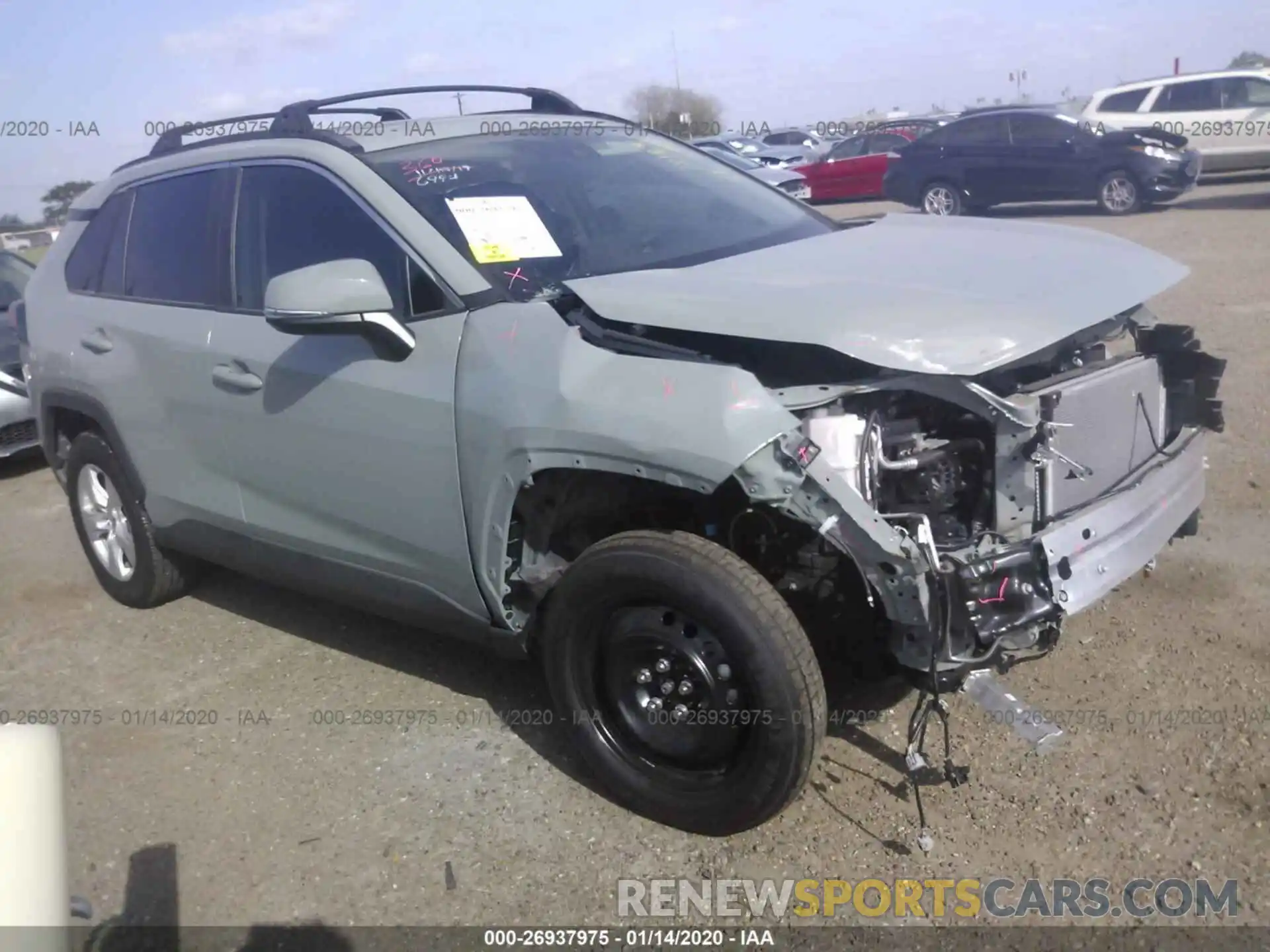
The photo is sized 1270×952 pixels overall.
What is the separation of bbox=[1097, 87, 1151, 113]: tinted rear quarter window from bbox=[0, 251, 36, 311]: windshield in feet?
47.3

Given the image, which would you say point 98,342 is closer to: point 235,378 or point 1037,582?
point 235,378

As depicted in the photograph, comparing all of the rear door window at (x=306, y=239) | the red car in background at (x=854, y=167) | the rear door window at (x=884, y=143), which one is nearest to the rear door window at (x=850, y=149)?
the red car in background at (x=854, y=167)

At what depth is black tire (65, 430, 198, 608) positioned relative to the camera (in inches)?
186

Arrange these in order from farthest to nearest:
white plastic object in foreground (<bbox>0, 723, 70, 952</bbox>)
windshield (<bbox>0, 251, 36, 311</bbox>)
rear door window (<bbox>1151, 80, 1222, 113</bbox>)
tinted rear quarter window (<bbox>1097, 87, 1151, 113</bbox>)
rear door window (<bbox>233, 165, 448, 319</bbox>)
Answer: tinted rear quarter window (<bbox>1097, 87, 1151, 113</bbox>) → rear door window (<bbox>1151, 80, 1222, 113</bbox>) → windshield (<bbox>0, 251, 36, 311</bbox>) → rear door window (<bbox>233, 165, 448, 319</bbox>) → white plastic object in foreground (<bbox>0, 723, 70, 952</bbox>)

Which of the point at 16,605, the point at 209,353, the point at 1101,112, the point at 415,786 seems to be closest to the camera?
the point at 415,786

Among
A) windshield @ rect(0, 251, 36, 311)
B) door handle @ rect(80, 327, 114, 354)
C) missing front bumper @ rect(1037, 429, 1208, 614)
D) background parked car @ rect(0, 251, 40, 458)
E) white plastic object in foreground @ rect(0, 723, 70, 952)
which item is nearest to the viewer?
white plastic object in foreground @ rect(0, 723, 70, 952)

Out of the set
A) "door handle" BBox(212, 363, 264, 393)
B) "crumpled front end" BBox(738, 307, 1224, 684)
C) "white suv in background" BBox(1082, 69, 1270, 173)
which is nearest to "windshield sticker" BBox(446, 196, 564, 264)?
"door handle" BBox(212, 363, 264, 393)

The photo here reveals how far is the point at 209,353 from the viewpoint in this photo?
3.98 metres

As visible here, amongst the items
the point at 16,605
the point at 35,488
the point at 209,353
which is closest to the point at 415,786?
the point at 209,353

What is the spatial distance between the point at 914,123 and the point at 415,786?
21.5 meters

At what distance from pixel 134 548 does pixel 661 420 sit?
300 cm

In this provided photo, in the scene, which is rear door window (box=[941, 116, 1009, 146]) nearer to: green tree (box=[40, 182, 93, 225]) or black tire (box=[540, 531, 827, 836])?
green tree (box=[40, 182, 93, 225])

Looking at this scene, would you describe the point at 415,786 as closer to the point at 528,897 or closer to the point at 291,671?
the point at 528,897

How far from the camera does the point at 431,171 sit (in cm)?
363
